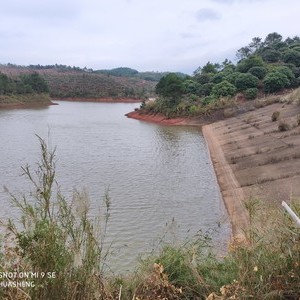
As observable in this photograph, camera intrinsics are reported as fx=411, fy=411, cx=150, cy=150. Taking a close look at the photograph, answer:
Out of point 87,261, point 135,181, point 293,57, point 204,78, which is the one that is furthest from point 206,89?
point 87,261

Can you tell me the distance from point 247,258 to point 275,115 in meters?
23.8

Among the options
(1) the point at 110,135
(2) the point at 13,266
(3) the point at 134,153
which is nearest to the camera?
(2) the point at 13,266

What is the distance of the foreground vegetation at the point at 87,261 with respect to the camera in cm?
329

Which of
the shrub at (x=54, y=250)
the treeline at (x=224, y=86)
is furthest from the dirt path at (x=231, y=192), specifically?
the treeline at (x=224, y=86)

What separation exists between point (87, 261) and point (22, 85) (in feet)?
239

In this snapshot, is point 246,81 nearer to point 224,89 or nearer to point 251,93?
point 251,93

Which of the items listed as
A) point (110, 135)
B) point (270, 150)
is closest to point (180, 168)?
point (270, 150)

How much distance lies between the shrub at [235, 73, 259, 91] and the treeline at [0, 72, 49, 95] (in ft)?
132

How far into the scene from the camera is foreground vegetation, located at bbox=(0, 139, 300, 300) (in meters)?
3.29

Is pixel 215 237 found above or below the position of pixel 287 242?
below

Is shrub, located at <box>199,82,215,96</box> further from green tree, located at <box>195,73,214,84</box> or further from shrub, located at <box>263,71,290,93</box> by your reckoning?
shrub, located at <box>263,71,290,93</box>

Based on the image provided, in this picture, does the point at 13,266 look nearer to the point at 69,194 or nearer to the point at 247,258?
the point at 247,258

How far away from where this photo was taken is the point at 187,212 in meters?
11.6

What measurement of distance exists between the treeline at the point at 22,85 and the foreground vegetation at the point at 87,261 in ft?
221
